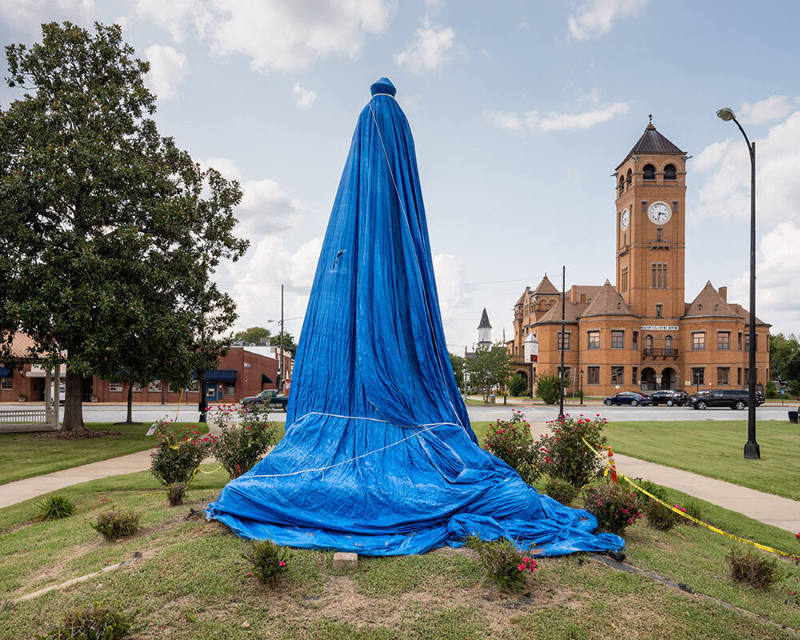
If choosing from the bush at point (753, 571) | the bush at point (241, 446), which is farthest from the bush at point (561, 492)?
the bush at point (241, 446)

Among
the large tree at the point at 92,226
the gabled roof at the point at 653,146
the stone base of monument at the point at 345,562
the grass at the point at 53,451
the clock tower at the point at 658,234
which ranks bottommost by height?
the grass at the point at 53,451

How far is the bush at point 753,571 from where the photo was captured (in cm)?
507

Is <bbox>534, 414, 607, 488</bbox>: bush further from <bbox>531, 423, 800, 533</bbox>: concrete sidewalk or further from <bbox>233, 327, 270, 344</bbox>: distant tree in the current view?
<bbox>233, 327, 270, 344</bbox>: distant tree

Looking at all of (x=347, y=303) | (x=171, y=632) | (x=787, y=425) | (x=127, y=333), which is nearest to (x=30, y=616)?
(x=171, y=632)

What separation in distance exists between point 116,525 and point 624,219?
213ft

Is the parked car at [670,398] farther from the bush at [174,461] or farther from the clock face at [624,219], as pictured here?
the bush at [174,461]

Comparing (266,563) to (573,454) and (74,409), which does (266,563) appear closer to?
(573,454)

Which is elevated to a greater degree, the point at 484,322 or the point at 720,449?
the point at 484,322

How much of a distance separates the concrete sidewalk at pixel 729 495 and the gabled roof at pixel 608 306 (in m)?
47.1

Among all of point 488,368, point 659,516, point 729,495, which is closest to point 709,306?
point 488,368

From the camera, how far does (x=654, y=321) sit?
58656mm

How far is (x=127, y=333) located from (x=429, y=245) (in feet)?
35.8

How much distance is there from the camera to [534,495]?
6234 millimetres

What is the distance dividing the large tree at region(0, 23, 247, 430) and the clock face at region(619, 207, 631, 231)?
53.7 m
